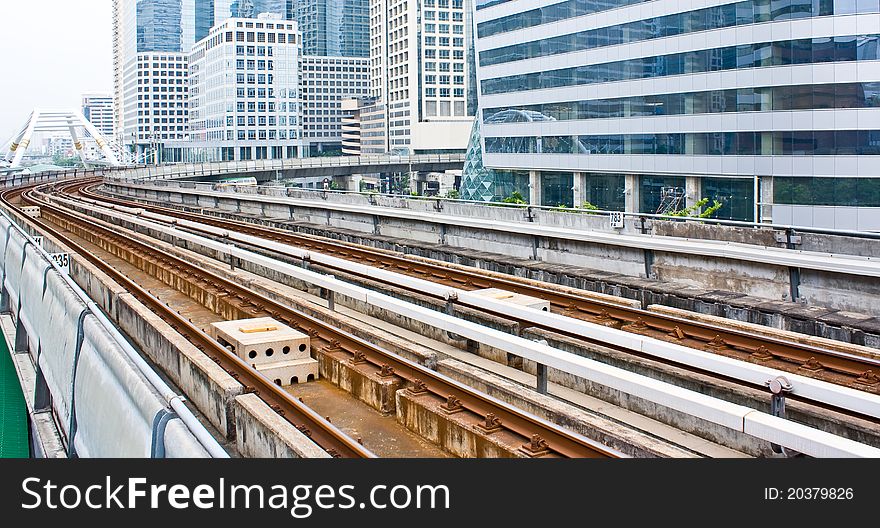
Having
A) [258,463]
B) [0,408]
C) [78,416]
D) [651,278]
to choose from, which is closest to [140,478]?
[258,463]

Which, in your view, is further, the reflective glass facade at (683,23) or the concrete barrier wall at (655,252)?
the reflective glass facade at (683,23)

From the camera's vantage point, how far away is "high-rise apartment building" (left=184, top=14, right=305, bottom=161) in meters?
177

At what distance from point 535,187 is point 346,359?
4984 centimetres

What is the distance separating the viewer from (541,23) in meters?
58.5

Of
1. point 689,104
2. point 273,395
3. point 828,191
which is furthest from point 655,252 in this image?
point 689,104

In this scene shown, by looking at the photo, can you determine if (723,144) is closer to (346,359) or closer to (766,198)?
(766,198)

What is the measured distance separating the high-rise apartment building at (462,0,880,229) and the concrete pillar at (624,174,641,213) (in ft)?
0.24

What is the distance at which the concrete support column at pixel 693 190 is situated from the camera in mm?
48375

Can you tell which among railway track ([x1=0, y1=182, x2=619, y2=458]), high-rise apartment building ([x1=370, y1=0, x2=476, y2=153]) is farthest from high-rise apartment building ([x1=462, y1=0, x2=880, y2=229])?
high-rise apartment building ([x1=370, y1=0, x2=476, y2=153])

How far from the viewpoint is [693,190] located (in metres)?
48.5

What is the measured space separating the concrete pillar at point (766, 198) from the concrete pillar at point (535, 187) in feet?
65.6

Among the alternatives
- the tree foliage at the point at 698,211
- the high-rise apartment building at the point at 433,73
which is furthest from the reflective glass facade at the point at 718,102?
the high-rise apartment building at the point at 433,73

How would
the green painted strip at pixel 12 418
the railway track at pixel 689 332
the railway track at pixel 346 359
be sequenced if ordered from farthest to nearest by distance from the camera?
the green painted strip at pixel 12 418, the railway track at pixel 689 332, the railway track at pixel 346 359

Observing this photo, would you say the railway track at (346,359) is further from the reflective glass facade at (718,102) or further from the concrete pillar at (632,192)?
the concrete pillar at (632,192)
